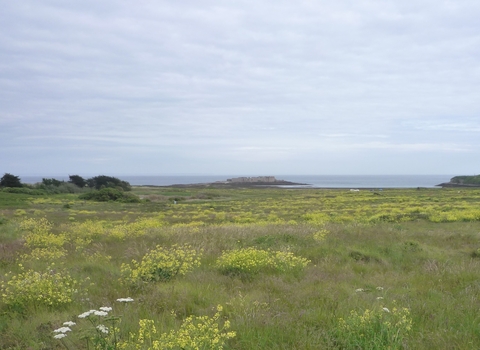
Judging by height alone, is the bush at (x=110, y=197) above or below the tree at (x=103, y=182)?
below

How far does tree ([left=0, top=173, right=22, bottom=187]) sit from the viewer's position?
66.0 meters

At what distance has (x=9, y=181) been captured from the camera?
66750 mm

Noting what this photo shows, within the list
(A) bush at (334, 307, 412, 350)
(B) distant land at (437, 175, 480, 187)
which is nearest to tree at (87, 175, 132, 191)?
(A) bush at (334, 307, 412, 350)

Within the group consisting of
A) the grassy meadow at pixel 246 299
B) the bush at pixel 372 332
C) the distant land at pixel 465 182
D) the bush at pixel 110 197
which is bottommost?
the bush at pixel 110 197

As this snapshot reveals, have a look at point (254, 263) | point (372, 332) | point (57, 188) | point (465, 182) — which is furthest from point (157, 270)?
point (465, 182)

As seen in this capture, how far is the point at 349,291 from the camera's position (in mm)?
6512

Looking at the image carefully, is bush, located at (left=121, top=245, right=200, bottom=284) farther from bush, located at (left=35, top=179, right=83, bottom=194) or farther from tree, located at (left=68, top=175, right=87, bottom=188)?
tree, located at (left=68, top=175, right=87, bottom=188)

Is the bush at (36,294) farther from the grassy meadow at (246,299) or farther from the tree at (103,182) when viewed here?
the tree at (103,182)

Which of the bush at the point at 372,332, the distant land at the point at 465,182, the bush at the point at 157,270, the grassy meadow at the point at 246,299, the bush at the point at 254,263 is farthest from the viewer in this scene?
the distant land at the point at 465,182

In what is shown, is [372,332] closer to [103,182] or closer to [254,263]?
[254,263]

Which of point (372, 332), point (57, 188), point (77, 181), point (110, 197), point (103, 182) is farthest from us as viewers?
point (103, 182)

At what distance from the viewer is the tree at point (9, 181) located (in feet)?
217

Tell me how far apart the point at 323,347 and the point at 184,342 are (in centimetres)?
155

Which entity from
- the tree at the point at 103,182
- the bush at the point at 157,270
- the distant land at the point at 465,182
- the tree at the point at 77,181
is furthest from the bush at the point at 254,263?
the distant land at the point at 465,182
